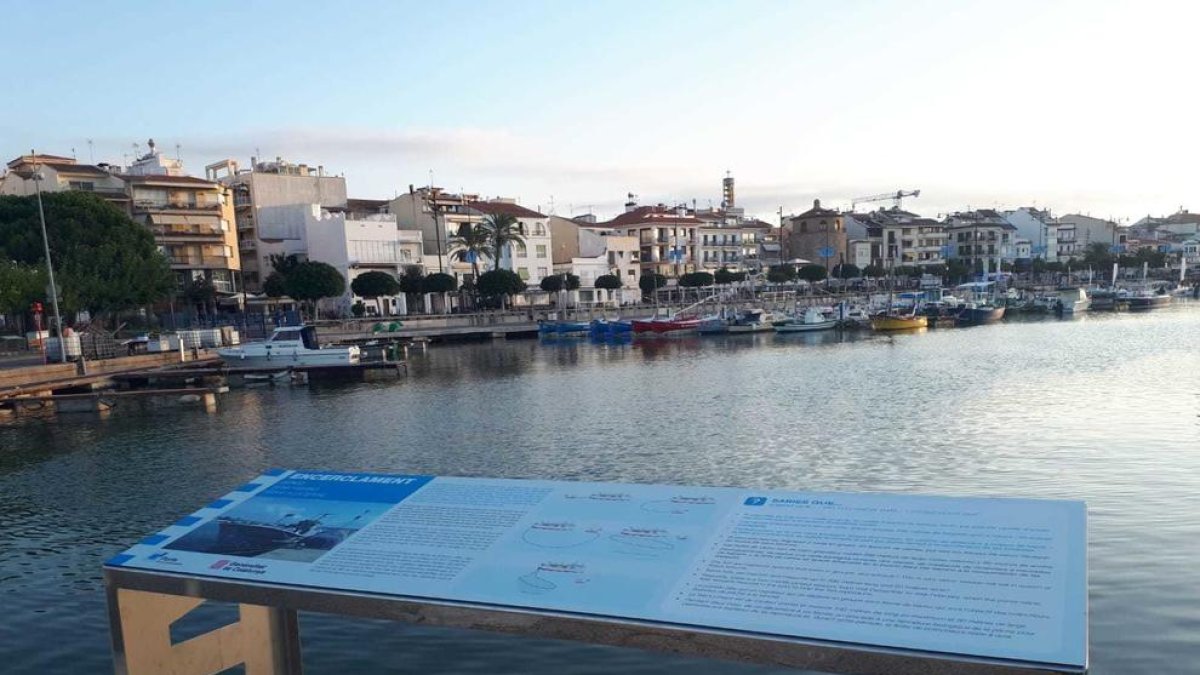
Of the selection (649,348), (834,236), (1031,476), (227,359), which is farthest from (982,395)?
(834,236)

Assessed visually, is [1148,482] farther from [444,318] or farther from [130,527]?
[444,318]

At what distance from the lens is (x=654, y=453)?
18.6m

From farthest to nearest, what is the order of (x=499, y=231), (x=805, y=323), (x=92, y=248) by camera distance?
(x=499, y=231) < (x=805, y=323) < (x=92, y=248)

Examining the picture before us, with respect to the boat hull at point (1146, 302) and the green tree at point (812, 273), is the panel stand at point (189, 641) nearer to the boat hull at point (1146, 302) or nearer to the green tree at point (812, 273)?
the green tree at point (812, 273)

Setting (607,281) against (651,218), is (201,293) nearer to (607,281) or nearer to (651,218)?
(607,281)

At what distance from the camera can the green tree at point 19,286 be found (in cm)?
3831

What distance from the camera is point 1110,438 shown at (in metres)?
18.1

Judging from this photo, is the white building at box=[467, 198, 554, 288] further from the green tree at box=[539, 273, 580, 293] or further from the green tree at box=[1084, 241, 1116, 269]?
the green tree at box=[1084, 241, 1116, 269]

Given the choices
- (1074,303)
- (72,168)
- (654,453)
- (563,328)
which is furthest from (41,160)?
(1074,303)

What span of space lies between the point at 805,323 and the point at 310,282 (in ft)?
122

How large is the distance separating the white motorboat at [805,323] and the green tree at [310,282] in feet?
111

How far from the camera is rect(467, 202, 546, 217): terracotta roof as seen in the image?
8025 cm

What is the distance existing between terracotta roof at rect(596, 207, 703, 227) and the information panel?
89.1 m

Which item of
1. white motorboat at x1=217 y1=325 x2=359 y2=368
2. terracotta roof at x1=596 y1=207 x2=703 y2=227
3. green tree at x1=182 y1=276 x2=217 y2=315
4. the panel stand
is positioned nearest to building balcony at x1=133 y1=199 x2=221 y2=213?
green tree at x1=182 y1=276 x2=217 y2=315
